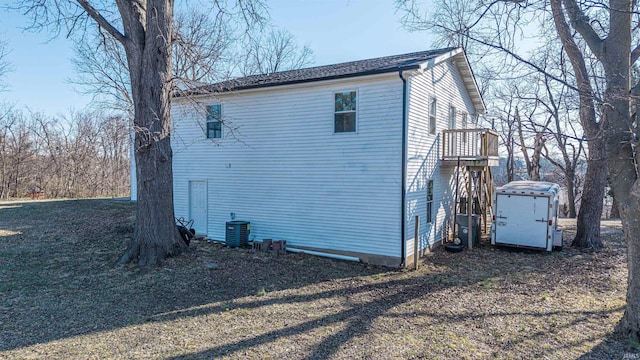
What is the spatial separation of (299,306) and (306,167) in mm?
4836

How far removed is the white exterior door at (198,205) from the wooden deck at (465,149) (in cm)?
814

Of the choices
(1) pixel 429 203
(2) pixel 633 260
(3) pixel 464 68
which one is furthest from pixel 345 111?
(2) pixel 633 260

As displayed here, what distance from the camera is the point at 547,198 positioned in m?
10.9

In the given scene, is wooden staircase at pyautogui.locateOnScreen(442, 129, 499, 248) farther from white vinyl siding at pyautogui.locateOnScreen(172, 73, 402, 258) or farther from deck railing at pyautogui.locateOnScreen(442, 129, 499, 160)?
white vinyl siding at pyautogui.locateOnScreen(172, 73, 402, 258)

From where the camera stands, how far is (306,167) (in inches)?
416

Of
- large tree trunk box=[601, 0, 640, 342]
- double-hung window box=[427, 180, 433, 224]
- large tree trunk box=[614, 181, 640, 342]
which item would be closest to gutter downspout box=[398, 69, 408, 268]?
double-hung window box=[427, 180, 433, 224]

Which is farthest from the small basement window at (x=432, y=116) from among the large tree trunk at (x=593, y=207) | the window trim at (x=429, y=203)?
the large tree trunk at (x=593, y=207)

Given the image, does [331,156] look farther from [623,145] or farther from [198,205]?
[623,145]

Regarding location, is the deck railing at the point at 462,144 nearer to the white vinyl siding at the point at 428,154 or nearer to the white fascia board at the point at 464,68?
the white vinyl siding at the point at 428,154

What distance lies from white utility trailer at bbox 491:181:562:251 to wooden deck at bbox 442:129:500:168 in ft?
4.06

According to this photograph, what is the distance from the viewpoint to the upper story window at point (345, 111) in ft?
32.6

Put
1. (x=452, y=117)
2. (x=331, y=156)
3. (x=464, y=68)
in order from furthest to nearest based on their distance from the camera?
(x=464, y=68) → (x=452, y=117) → (x=331, y=156)

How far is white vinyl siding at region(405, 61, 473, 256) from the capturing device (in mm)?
9656

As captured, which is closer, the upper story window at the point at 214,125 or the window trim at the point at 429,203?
the window trim at the point at 429,203
